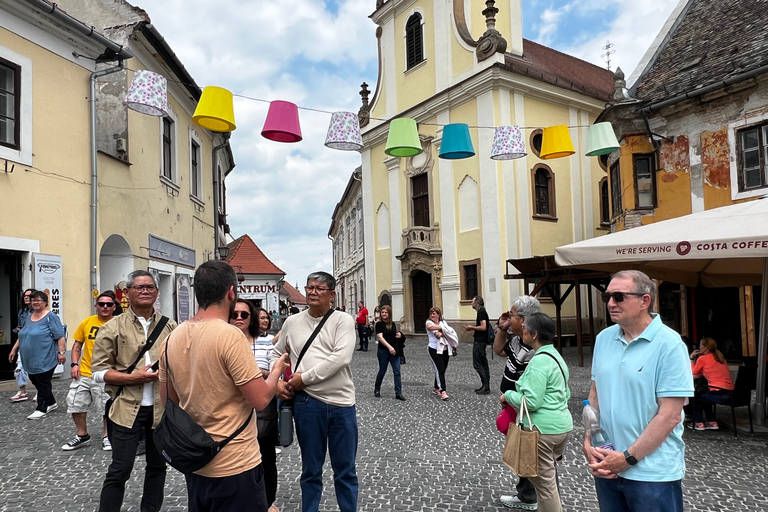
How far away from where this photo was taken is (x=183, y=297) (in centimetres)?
1734

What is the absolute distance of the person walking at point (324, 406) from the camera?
377 centimetres

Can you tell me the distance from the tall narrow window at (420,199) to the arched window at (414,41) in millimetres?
4920

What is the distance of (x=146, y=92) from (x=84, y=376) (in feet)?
15.9

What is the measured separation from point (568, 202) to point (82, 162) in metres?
18.2

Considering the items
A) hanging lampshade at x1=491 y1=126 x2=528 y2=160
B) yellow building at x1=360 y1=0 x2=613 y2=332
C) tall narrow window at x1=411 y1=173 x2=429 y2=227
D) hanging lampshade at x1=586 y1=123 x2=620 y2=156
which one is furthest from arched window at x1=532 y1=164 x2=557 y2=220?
hanging lampshade at x1=586 y1=123 x2=620 y2=156

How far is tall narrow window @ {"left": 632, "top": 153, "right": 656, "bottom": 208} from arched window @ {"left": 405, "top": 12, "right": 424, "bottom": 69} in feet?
39.2

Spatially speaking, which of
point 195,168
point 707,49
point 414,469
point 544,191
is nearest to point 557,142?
point 414,469

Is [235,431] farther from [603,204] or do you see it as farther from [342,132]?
[603,204]

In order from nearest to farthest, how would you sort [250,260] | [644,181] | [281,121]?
[281,121]
[644,181]
[250,260]

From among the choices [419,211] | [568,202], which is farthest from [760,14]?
[419,211]

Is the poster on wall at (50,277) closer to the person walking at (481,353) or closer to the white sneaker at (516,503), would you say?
the person walking at (481,353)

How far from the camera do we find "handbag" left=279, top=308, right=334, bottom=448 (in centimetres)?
376

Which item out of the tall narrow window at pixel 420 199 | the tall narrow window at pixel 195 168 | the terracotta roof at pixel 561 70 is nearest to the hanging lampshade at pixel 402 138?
the tall narrow window at pixel 195 168

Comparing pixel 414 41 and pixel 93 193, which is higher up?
pixel 414 41
